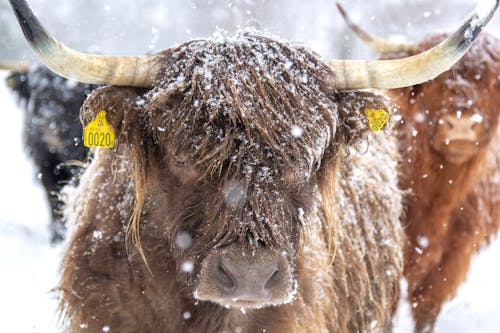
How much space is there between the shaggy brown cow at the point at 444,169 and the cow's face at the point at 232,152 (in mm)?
2444

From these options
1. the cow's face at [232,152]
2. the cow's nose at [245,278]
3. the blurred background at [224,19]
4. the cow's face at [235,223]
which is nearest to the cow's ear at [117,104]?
the cow's face at [232,152]

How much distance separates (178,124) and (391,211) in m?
2.35

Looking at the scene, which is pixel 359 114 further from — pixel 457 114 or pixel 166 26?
pixel 166 26

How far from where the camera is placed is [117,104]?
306 cm

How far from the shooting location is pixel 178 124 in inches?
116

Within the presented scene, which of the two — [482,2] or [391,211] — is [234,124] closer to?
[482,2]

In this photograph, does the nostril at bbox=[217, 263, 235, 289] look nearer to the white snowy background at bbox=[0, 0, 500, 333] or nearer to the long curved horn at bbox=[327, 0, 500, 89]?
the long curved horn at bbox=[327, 0, 500, 89]

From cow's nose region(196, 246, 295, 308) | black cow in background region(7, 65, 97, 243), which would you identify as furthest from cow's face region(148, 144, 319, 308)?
black cow in background region(7, 65, 97, 243)

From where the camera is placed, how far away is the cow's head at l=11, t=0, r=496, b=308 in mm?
2795

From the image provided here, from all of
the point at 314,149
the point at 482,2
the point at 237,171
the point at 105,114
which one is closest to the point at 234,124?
the point at 237,171

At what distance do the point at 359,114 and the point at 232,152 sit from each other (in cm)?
76

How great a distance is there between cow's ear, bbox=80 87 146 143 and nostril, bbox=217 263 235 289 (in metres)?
0.79

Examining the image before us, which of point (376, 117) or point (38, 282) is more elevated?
point (38, 282)

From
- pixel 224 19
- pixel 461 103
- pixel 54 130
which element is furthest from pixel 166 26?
pixel 461 103
